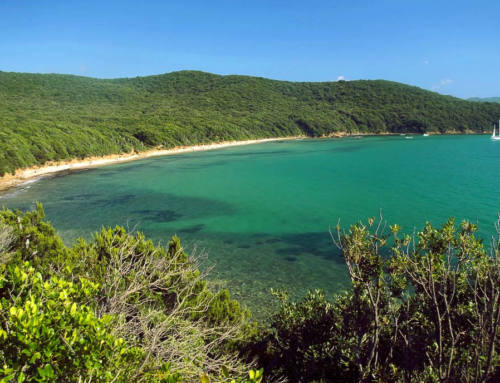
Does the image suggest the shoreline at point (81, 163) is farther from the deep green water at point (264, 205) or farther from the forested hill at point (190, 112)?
the deep green water at point (264, 205)

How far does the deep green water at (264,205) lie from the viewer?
1745 cm

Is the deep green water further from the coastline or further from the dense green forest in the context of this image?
the dense green forest

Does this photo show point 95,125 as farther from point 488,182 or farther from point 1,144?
point 488,182

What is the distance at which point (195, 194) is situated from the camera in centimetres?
3581

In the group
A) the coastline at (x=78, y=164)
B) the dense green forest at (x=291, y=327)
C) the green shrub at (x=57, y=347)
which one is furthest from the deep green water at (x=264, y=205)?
the green shrub at (x=57, y=347)

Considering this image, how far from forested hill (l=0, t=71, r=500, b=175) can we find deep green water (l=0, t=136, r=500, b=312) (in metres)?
13.4

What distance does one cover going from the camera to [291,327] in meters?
8.28

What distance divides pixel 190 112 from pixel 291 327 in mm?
108822

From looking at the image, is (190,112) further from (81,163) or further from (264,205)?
(264,205)

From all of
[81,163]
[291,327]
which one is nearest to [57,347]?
[291,327]

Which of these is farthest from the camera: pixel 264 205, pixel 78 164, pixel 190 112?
pixel 190 112

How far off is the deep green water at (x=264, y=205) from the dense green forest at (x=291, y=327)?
5650mm

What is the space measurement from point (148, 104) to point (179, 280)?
122529mm

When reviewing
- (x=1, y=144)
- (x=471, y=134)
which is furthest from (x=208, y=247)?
(x=471, y=134)
